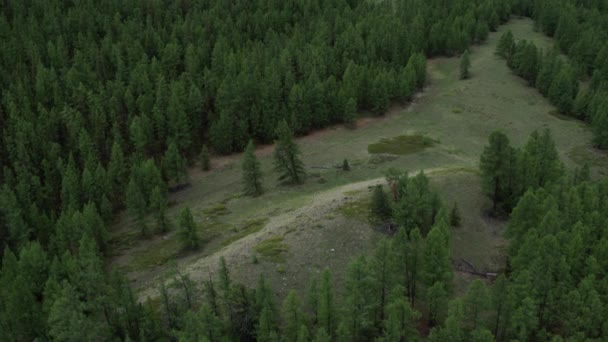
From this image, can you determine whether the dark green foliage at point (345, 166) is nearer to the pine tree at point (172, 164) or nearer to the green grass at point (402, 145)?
the green grass at point (402, 145)

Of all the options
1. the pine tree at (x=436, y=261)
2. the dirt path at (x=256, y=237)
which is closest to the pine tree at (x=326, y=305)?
the pine tree at (x=436, y=261)

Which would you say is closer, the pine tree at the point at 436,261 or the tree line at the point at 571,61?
the pine tree at the point at 436,261

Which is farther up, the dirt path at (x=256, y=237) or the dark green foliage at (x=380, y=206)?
the dark green foliage at (x=380, y=206)

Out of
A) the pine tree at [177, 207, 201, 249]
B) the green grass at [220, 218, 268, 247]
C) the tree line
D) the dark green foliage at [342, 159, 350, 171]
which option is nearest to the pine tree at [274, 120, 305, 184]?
the dark green foliage at [342, 159, 350, 171]

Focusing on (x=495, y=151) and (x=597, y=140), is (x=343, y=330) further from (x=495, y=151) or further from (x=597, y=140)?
(x=597, y=140)

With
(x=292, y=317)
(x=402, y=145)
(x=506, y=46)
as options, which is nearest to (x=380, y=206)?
(x=292, y=317)

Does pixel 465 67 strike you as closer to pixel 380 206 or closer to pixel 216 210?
pixel 216 210

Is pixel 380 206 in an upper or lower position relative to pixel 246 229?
upper
